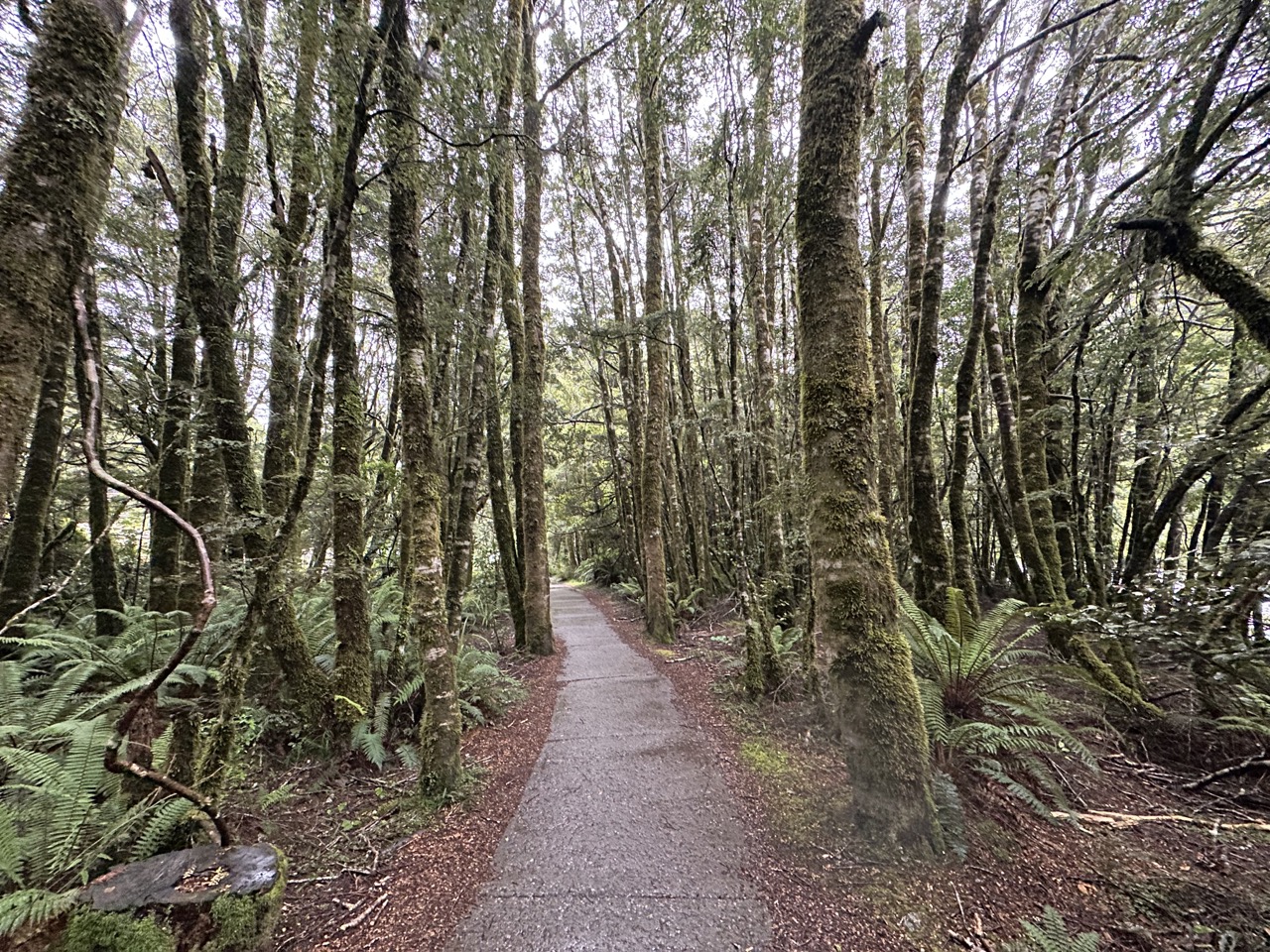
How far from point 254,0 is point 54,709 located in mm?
6277

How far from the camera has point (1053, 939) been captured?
6.92 ft

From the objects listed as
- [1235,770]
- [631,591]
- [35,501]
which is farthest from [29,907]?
[631,591]

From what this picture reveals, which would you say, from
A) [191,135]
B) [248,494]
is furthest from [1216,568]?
[191,135]

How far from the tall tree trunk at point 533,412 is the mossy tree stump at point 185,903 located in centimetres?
579

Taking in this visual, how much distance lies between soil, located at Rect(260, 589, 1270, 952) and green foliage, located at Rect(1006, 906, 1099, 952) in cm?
9

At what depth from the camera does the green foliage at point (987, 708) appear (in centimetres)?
309

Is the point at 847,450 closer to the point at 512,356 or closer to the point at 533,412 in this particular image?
the point at 533,412

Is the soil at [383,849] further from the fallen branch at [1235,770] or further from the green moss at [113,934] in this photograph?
the fallen branch at [1235,770]

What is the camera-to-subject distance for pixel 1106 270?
4734mm

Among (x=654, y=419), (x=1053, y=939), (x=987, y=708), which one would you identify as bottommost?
(x=1053, y=939)

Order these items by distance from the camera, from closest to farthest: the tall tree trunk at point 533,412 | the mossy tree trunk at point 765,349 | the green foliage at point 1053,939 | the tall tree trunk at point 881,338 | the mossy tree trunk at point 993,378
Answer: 1. the green foliage at point 1053,939
2. the mossy tree trunk at point 993,378
3. the mossy tree trunk at point 765,349
4. the tall tree trunk at point 881,338
5. the tall tree trunk at point 533,412

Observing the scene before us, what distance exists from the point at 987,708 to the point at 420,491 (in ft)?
16.5

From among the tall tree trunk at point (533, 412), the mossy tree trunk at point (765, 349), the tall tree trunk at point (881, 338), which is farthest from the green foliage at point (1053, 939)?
the tall tree trunk at point (533, 412)

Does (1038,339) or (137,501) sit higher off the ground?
Answer: (1038,339)
